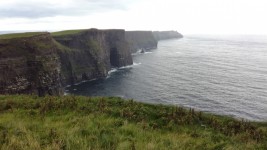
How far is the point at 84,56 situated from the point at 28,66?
135ft

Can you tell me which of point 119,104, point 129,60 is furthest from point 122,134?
point 129,60

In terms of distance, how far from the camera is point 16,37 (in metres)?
70.9

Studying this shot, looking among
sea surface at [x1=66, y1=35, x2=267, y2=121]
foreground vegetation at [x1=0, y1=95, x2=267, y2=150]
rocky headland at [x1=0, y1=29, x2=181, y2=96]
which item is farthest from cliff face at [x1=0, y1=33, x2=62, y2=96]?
foreground vegetation at [x1=0, y1=95, x2=267, y2=150]

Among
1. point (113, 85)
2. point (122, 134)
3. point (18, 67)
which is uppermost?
point (122, 134)

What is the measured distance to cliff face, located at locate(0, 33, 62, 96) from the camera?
6088cm

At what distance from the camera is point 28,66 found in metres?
67.6

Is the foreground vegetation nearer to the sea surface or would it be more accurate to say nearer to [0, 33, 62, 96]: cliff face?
the sea surface

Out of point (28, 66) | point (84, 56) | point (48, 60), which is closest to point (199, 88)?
point (48, 60)

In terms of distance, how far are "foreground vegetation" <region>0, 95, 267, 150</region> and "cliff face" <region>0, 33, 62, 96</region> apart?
4741cm

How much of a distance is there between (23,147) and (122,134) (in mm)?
3959

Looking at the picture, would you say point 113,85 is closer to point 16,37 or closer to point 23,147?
point 16,37

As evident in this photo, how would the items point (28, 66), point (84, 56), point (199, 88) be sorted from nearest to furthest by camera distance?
point (28, 66) < point (199, 88) < point (84, 56)

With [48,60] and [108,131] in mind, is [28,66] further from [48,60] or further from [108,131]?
[108,131]

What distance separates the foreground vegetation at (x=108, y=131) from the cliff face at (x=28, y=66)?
4741 centimetres
